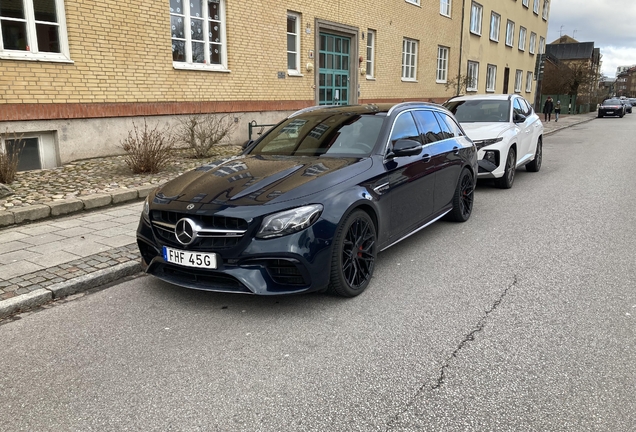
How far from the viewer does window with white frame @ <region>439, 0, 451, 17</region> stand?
78.2ft

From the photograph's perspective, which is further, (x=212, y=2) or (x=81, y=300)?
(x=212, y=2)

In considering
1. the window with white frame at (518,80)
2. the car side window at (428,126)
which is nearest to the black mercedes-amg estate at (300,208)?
the car side window at (428,126)

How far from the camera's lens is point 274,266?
12.4ft

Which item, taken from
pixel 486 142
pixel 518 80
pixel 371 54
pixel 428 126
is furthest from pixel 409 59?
pixel 518 80

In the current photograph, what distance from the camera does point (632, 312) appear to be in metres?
3.94

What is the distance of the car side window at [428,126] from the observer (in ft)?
19.2

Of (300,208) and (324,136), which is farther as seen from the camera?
(324,136)

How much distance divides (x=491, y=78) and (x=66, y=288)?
3236 centimetres

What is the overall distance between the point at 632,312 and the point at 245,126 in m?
11.1

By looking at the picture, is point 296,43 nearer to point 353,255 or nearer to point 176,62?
point 176,62

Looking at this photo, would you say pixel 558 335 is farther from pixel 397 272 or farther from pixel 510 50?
pixel 510 50

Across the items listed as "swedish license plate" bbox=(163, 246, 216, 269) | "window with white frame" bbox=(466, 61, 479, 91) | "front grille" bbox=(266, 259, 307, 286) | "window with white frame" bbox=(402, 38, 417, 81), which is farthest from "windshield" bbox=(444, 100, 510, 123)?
"window with white frame" bbox=(466, 61, 479, 91)

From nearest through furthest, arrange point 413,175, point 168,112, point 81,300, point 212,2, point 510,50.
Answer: point 81,300 → point 413,175 → point 168,112 → point 212,2 → point 510,50

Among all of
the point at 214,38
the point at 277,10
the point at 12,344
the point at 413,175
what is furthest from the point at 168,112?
the point at 12,344
